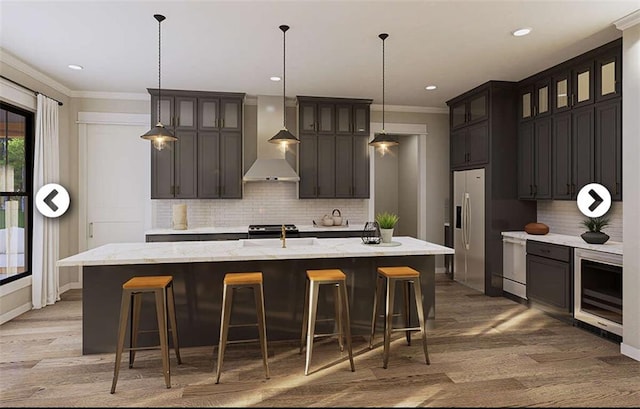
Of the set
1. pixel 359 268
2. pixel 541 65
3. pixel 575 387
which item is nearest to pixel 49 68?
pixel 359 268

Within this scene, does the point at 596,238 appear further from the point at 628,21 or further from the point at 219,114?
the point at 219,114

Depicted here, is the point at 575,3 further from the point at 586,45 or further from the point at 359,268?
the point at 359,268

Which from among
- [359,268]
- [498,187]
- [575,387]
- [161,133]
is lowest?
[575,387]

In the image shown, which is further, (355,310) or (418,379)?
(355,310)

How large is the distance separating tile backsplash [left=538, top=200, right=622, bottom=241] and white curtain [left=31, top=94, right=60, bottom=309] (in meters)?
6.41

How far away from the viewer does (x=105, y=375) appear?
2973 millimetres

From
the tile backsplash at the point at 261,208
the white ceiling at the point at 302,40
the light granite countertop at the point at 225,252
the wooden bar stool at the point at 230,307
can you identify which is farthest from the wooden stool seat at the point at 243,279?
the tile backsplash at the point at 261,208

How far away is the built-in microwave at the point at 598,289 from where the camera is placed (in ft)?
11.8

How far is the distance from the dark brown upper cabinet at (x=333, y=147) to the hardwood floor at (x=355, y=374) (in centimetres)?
268

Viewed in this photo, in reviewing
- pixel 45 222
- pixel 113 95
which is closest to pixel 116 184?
pixel 45 222

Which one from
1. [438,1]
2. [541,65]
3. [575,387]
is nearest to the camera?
[575,387]

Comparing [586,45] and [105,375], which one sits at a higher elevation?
[586,45]

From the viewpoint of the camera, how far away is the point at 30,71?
462 cm

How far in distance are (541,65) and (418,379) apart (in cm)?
384
